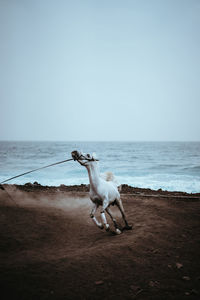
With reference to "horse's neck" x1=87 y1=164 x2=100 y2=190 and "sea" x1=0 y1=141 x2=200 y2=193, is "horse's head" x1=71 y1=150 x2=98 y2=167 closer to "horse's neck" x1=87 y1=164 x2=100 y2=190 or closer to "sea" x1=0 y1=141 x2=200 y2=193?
"horse's neck" x1=87 y1=164 x2=100 y2=190

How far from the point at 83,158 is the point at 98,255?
68.9 inches

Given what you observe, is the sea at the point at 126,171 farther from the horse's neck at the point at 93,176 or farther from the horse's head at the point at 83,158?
the horse's neck at the point at 93,176

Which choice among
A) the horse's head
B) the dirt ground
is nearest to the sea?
the horse's head

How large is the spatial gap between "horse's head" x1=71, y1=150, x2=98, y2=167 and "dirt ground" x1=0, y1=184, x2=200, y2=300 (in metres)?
1.63

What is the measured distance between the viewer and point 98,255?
2.97 m

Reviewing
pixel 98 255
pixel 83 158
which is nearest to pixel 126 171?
pixel 83 158

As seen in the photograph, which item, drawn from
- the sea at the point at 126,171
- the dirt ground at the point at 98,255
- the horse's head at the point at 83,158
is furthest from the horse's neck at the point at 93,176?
the dirt ground at the point at 98,255

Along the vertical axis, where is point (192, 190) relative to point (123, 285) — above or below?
below

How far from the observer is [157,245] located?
330cm

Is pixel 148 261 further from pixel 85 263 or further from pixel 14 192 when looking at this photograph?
pixel 14 192

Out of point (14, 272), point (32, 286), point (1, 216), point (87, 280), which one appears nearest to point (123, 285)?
point (87, 280)

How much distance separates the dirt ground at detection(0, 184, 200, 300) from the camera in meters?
2.21

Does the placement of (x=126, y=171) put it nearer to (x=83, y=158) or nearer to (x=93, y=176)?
(x=93, y=176)

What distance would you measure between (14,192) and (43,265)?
18.5 ft
